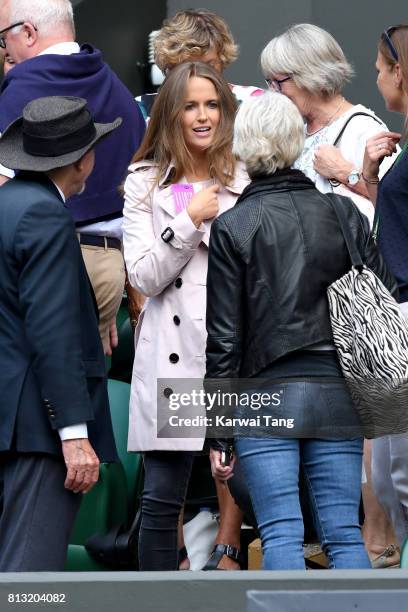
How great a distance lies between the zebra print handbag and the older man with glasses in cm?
157

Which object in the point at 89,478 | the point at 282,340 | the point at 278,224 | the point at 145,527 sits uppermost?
the point at 278,224

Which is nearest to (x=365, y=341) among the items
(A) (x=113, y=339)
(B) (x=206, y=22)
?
(A) (x=113, y=339)

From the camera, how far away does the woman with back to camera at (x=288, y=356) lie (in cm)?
426

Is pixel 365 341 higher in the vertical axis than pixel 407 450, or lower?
higher

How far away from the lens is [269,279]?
430cm

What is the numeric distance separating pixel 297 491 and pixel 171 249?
1.13 m

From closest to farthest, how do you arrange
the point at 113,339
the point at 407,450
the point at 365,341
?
1. the point at 365,341
2. the point at 407,450
3. the point at 113,339

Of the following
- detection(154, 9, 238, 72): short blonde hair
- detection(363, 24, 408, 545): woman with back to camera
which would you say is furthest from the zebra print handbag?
detection(154, 9, 238, 72): short blonde hair

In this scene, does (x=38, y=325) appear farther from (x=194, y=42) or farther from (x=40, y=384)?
(x=194, y=42)

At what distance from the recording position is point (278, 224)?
170 inches

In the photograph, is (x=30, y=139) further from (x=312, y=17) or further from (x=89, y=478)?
(x=312, y=17)

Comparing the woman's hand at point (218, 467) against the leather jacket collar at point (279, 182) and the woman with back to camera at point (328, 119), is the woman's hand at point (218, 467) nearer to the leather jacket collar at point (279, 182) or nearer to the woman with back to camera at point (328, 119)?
the leather jacket collar at point (279, 182)

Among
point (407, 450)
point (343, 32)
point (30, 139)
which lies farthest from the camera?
point (343, 32)

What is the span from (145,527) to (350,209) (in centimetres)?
145
